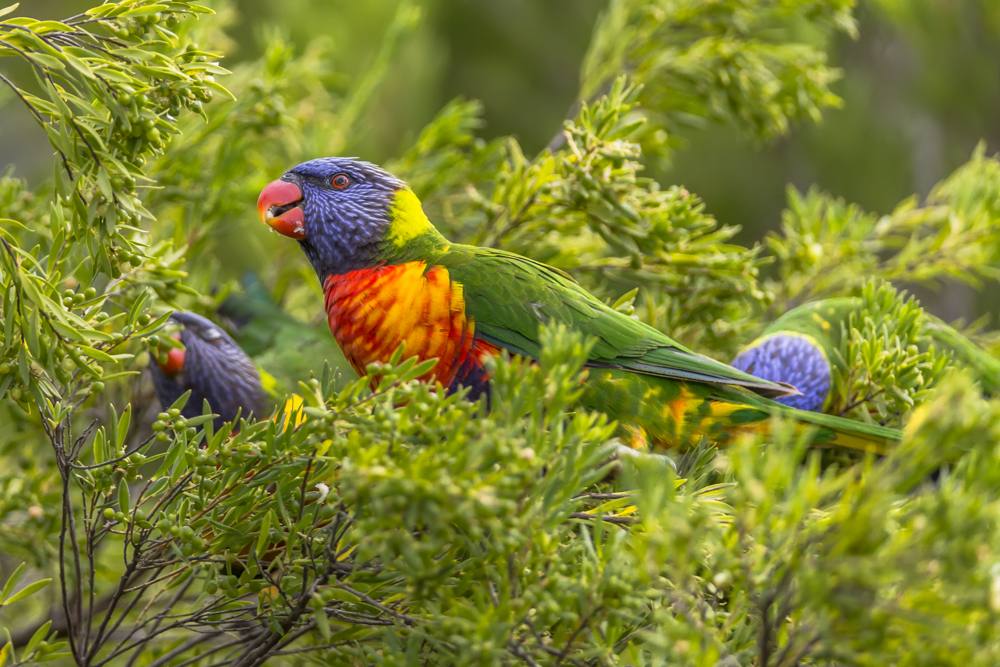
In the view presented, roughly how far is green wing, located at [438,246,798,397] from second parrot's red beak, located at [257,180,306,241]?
0.40 m

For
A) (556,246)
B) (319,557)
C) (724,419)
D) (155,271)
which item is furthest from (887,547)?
(556,246)

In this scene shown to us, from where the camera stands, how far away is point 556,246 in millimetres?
1807

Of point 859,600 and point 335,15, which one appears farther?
point 335,15

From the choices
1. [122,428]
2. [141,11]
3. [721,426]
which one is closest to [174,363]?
[122,428]

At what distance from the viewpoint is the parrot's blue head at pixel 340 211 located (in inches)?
59.9

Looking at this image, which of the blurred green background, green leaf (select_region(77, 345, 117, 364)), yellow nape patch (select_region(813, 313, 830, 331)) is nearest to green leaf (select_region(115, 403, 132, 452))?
green leaf (select_region(77, 345, 117, 364))

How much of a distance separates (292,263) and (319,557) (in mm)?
1617

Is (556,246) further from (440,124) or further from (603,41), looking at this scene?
(603,41)

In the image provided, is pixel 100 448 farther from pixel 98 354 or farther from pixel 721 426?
pixel 721 426

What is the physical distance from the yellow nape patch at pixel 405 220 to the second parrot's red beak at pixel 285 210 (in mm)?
198

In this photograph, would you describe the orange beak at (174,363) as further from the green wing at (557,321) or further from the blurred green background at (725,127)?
the blurred green background at (725,127)

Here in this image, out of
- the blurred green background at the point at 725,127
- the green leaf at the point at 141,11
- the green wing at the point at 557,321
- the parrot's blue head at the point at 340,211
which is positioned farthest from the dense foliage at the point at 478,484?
the blurred green background at the point at 725,127

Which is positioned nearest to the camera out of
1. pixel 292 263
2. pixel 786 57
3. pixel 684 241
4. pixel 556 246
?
pixel 684 241

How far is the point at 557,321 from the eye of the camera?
4.48ft
